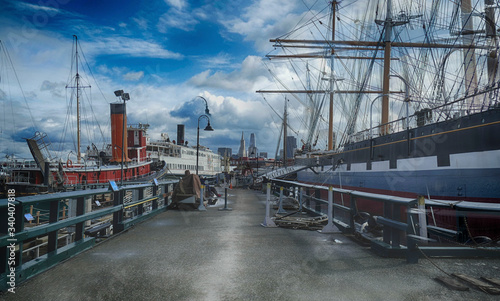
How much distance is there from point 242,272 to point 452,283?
2.85 metres

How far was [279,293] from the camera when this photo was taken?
12.5 ft

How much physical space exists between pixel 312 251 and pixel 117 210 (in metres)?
4.68

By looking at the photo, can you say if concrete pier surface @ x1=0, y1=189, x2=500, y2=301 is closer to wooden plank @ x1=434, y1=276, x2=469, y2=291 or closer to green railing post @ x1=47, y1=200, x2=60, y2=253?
wooden plank @ x1=434, y1=276, x2=469, y2=291

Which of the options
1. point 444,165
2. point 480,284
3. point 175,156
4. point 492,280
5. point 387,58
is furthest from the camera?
point 175,156

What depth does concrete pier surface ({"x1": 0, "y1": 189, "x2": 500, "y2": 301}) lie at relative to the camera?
378 centimetres

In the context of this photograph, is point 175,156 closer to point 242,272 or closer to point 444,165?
point 444,165

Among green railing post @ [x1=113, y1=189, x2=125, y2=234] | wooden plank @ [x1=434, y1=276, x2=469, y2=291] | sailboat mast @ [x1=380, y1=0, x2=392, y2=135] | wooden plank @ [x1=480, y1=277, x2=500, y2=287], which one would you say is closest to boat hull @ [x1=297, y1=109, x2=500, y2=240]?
wooden plank @ [x1=480, y1=277, x2=500, y2=287]

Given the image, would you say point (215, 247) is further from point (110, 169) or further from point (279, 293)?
point (110, 169)

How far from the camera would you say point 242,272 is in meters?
4.65

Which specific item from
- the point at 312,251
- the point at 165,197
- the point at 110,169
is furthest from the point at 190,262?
the point at 110,169

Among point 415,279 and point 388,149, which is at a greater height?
point 388,149

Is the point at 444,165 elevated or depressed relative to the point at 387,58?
depressed

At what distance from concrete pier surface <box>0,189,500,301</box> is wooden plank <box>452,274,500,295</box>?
84 millimetres

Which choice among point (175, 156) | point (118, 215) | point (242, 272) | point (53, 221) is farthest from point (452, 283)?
point (175, 156)
